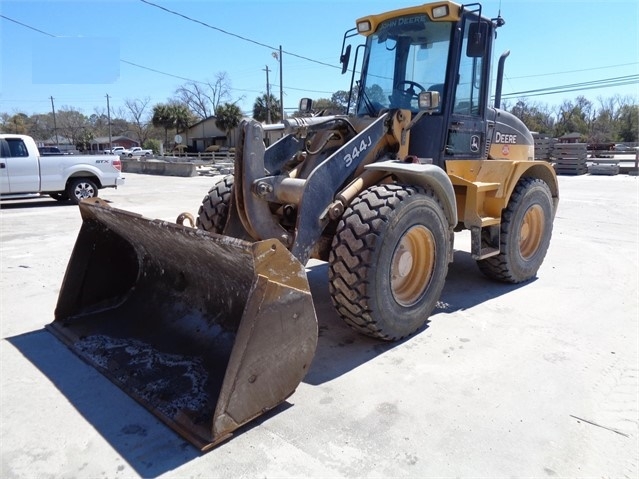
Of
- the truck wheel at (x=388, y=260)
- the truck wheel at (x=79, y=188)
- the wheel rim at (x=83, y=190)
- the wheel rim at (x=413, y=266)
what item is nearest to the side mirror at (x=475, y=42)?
the truck wheel at (x=388, y=260)

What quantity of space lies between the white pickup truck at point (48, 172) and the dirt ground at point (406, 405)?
26.5 feet

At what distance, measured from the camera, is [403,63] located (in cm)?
511

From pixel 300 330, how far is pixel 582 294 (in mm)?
3775

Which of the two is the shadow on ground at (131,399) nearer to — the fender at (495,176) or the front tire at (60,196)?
the fender at (495,176)

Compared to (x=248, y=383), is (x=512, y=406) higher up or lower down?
lower down

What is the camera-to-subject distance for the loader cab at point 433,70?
15.8 feet

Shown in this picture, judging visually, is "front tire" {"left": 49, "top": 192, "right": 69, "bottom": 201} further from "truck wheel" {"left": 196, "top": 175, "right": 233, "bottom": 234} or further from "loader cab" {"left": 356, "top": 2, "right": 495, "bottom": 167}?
"loader cab" {"left": 356, "top": 2, "right": 495, "bottom": 167}

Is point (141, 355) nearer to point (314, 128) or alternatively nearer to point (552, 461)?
point (314, 128)

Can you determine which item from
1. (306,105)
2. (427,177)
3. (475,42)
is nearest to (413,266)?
(427,177)

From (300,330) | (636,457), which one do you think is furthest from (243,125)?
(636,457)

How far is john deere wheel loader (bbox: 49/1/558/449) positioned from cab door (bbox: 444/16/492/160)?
21mm

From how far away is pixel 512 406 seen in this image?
3109 millimetres

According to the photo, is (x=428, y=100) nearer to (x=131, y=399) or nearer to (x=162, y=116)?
(x=131, y=399)

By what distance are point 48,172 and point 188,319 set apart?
34.2 feet
